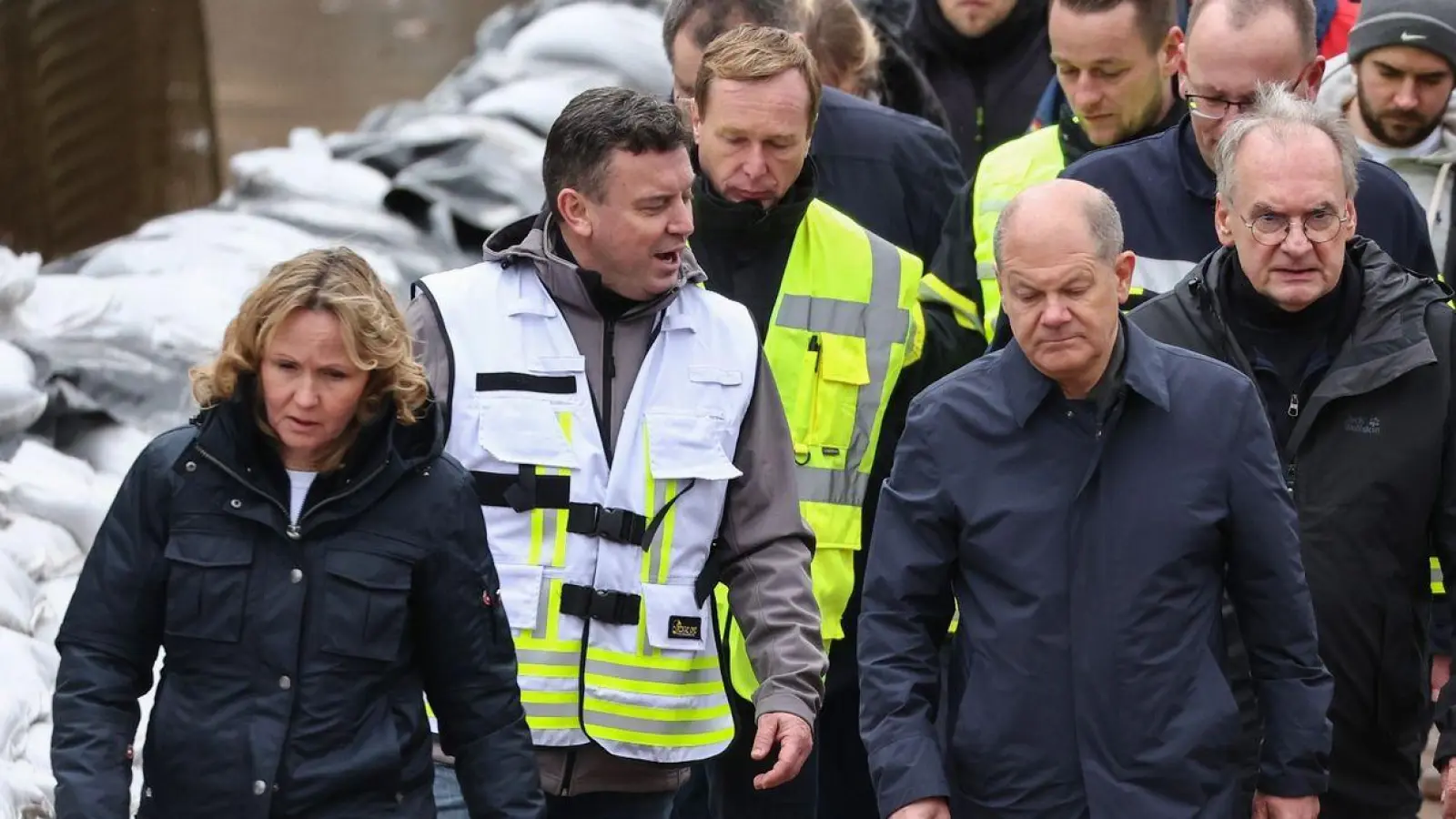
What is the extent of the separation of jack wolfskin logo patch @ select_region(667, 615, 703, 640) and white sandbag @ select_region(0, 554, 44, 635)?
2.24 meters

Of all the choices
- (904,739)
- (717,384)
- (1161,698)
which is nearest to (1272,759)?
(1161,698)

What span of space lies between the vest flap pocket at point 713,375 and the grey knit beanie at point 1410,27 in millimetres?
2050

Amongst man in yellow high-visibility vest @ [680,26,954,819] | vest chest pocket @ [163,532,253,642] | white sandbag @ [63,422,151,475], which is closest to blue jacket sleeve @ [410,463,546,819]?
vest chest pocket @ [163,532,253,642]

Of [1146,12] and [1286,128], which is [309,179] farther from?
[1286,128]

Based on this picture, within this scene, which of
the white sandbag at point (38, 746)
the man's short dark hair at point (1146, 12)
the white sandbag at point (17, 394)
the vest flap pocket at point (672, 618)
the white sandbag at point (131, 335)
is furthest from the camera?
the white sandbag at point (131, 335)

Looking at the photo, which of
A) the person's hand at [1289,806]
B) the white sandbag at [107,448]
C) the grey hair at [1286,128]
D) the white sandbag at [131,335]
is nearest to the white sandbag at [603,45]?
the white sandbag at [131,335]

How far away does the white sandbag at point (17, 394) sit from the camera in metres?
6.70

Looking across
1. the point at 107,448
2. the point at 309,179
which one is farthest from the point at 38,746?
the point at 309,179

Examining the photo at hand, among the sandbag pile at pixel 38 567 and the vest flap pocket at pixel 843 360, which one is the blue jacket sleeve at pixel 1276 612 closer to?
the vest flap pocket at pixel 843 360

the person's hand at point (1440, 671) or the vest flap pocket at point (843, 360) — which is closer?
the person's hand at point (1440, 671)

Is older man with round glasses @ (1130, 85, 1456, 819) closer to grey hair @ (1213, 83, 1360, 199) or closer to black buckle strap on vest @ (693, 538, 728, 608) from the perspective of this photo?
grey hair @ (1213, 83, 1360, 199)

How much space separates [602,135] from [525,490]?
0.62 m

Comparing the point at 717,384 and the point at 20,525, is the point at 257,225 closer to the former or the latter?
the point at 20,525

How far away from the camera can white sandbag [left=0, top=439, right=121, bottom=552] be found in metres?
6.58
